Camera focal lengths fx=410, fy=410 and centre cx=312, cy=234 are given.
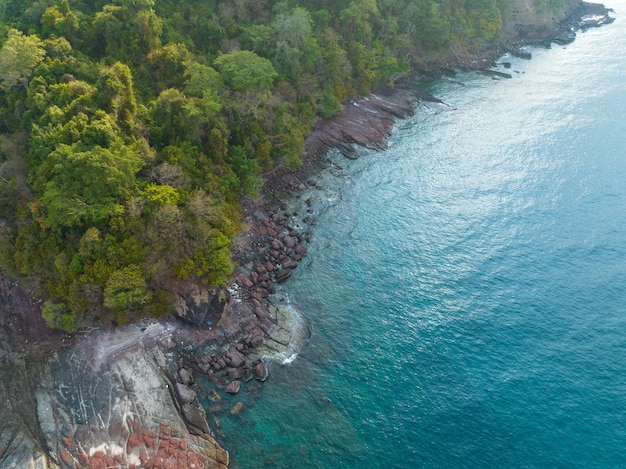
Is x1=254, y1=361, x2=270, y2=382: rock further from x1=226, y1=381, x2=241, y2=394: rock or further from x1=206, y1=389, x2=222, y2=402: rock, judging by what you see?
x1=206, y1=389, x2=222, y2=402: rock

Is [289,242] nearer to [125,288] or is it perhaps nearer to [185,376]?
[125,288]

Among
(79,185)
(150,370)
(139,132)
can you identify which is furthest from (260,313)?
(139,132)

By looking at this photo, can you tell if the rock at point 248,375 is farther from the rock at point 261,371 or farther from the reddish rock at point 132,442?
the reddish rock at point 132,442

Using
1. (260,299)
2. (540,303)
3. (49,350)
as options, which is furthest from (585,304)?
(49,350)

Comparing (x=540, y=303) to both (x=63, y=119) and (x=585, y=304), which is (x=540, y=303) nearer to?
(x=585, y=304)

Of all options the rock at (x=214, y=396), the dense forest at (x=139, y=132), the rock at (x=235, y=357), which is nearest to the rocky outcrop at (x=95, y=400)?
the rock at (x=214, y=396)

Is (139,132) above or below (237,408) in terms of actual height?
above
